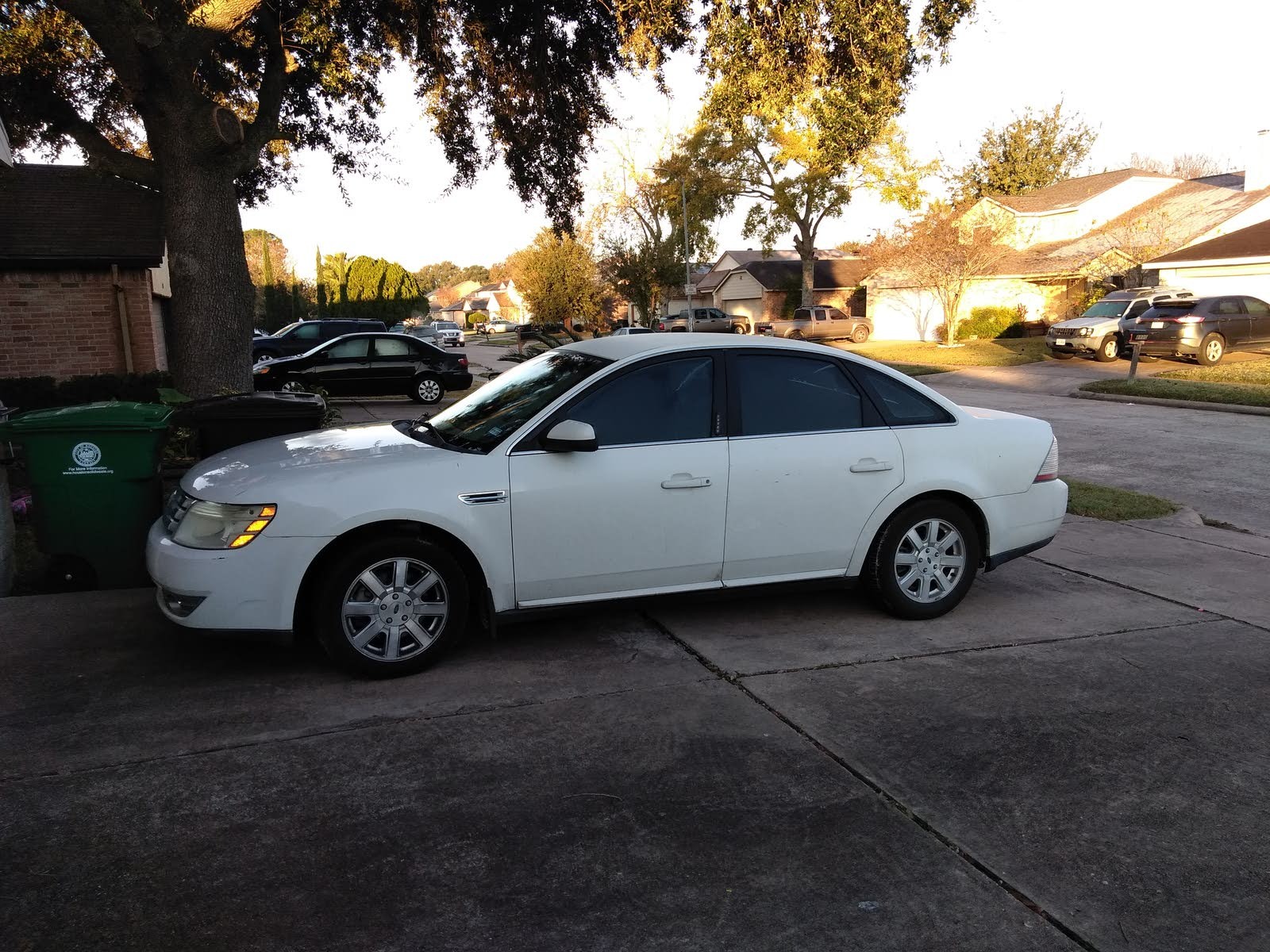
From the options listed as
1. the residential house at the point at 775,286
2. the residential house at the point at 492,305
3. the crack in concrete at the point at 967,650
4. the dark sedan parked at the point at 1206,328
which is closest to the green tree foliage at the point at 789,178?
the residential house at the point at 775,286

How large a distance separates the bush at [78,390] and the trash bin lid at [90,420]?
Result: 8731 millimetres

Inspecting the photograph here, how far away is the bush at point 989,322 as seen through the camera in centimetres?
3844

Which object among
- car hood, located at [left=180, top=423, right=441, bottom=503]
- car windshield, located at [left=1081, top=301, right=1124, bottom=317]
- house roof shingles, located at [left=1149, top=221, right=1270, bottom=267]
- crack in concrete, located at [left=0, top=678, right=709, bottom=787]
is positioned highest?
house roof shingles, located at [left=1149, top=221, right=1270, bottom=267]

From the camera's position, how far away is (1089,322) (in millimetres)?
27422

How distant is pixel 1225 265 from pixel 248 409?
31.2 meters

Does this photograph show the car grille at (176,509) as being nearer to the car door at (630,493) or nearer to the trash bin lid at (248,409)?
the trash bin lid at (248,409)

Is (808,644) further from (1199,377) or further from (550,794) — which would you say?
(1199,377)

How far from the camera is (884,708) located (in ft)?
13.8

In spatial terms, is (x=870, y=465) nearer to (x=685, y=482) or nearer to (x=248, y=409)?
(x=685, y=482)

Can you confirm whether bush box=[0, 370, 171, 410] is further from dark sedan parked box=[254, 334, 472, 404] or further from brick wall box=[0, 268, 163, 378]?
dark sedan parked box=[254, 334, 472, 404]

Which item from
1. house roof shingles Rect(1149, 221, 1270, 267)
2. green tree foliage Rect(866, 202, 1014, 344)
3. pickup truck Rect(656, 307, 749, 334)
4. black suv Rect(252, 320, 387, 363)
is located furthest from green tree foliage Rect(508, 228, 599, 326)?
house roof shingles Rect(1149, 221, 1270, 267)

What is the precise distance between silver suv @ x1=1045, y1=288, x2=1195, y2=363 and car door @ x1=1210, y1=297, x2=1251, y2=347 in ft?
6.40

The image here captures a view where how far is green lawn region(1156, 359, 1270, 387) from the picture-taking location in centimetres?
1972

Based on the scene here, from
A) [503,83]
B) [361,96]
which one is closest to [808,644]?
[503,83]
